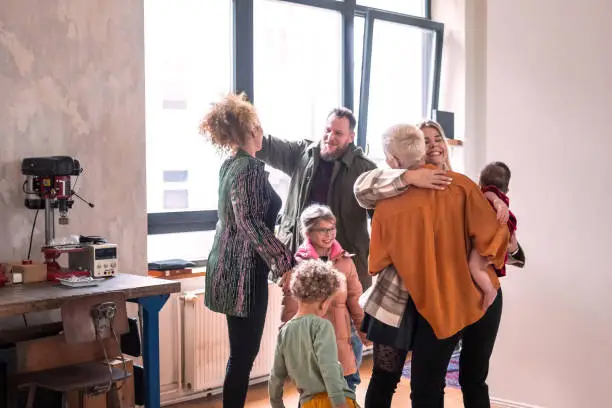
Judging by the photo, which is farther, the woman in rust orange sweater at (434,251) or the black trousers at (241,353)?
the black trousers at (241,353)

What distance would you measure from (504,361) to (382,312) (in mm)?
1654

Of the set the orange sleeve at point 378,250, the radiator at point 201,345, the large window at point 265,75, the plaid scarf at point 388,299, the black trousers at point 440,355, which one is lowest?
the radiator at point 201,345

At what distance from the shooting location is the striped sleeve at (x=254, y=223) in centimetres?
278

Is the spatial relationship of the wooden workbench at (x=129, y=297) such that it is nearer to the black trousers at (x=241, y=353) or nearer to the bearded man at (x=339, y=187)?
the black trousers at (x=241, y=353)

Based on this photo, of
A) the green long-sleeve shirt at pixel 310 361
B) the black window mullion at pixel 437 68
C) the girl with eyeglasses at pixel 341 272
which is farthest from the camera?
the black window mullion at pixel 437 68

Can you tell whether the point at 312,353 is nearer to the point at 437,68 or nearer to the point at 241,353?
the point at 241,353

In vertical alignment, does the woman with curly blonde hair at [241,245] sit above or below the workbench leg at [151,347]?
above

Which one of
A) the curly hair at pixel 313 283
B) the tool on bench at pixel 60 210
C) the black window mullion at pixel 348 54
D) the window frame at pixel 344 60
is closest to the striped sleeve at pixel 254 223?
the curly hair at pixel 313 283

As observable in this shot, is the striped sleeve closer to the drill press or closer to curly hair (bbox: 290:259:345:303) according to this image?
curly hair (bbox: 290:259:345:303)

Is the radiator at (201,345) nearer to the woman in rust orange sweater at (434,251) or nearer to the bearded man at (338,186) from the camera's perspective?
the bearded man at (338,186)

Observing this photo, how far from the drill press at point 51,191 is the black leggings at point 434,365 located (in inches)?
50.6

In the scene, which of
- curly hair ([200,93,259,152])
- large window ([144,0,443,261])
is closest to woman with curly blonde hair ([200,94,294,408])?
curly hair ([200,93,259,152])

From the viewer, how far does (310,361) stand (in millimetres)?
2262

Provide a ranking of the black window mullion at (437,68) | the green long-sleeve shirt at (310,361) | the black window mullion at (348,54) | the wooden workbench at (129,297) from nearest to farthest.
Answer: the green long-sleeve shirt at (310,361), the wooden workbench at (129,297), the black window mullion at (348,54), the black window mullion at (437,68)
